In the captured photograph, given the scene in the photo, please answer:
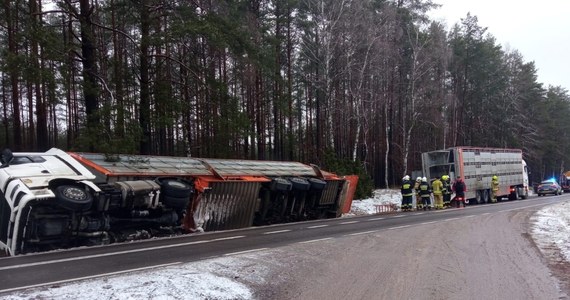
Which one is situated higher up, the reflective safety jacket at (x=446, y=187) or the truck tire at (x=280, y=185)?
the truck tire at (x=280, y=185)

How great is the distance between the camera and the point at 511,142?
56719 mm

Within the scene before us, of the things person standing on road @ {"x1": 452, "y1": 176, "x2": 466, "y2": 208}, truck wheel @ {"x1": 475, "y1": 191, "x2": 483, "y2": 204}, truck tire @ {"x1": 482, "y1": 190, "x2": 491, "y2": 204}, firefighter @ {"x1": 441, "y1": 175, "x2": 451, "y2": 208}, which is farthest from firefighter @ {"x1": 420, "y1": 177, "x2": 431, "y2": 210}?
truck tire @ {"x1": 482, "y1": 190, "x2": 491, "y2": 204}

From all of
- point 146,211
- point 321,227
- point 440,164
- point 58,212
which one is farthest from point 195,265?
point 440,164

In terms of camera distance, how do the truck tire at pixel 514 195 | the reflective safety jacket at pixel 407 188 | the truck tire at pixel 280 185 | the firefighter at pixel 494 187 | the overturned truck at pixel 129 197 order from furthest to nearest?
1. the truck tire at pixel 514 195
2. the firefighter at pixel 494 187
3. the reflective safety jacket at pixel 407 188
4. the truck tire at pixel 280 185
5. the overturned truck at pixel 129 197

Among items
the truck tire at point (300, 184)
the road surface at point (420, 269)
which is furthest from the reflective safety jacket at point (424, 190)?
the road surface at point (420, 269)

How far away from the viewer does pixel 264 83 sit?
3319 centimetres

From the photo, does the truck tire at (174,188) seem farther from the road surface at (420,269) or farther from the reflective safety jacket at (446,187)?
the reflective safety jacket at (446,187)

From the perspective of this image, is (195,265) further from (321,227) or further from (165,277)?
(321,227)

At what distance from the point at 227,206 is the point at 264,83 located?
20.1 metres

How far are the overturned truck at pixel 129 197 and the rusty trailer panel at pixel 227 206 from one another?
0.10 feet

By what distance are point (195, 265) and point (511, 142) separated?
56.9 meters

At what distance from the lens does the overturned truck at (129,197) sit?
918 centimetres

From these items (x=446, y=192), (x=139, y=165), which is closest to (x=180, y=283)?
(x=139, y=165)

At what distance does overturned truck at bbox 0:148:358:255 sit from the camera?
9.18 meters
